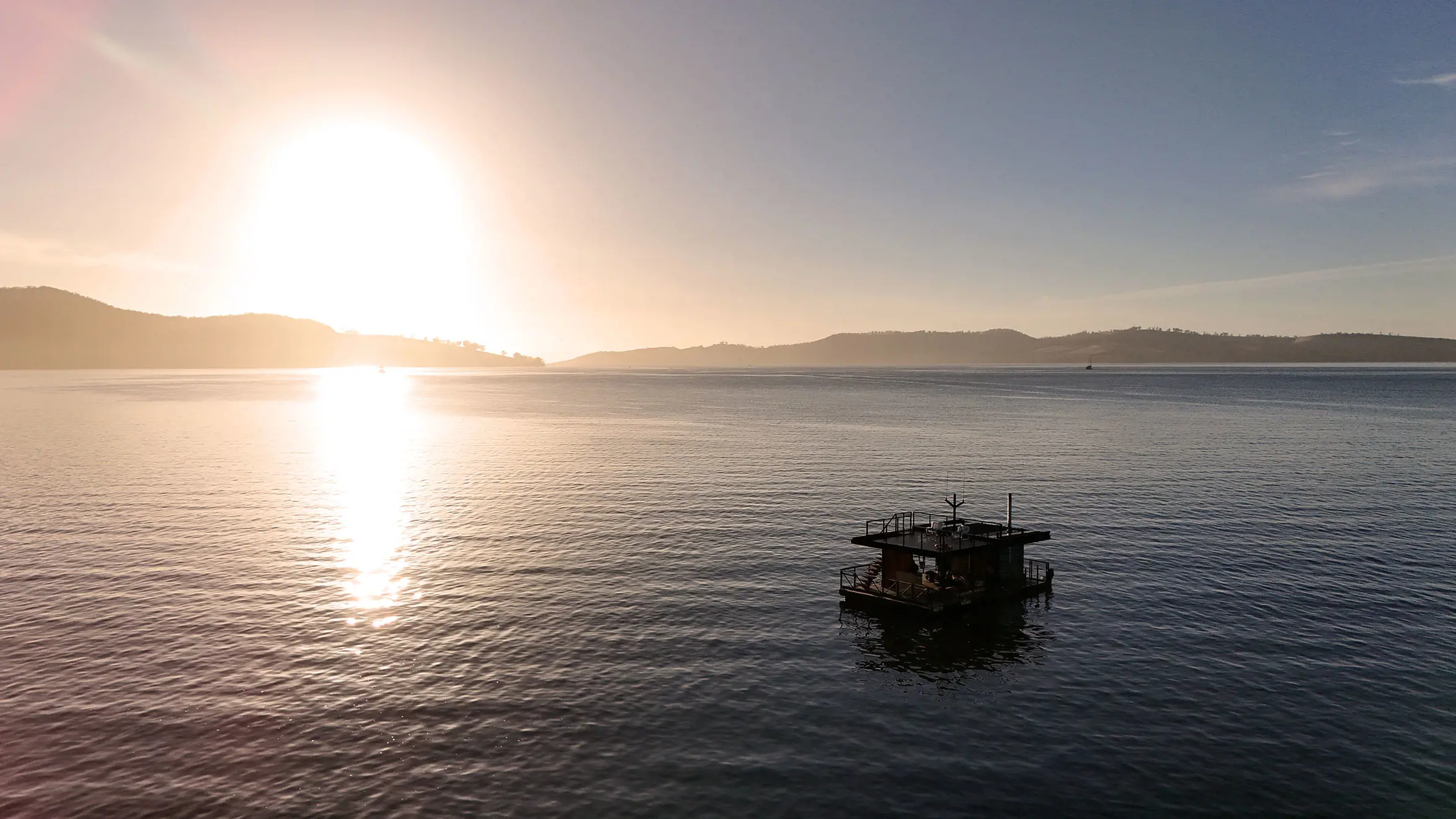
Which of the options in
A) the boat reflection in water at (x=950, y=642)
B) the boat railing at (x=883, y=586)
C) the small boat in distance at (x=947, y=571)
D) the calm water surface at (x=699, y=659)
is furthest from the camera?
the small boat in distance at (x=947, y=571)

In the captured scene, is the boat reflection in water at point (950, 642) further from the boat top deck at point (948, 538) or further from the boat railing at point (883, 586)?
the boat top deck at point (948, 538)

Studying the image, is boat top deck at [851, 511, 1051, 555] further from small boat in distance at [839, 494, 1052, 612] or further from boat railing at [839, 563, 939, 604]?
boat railing at [839, 563, 939, 604]

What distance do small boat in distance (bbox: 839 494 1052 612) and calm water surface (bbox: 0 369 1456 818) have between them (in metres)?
2.42

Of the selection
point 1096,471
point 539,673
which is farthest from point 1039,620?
point 1096,471

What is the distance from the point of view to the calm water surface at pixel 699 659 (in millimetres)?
31250

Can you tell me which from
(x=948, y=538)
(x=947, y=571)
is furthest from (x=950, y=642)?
(x=948, y=538)

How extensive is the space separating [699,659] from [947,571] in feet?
67.3

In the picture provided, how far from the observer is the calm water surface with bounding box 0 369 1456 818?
103ft

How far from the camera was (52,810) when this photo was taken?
29391 mm

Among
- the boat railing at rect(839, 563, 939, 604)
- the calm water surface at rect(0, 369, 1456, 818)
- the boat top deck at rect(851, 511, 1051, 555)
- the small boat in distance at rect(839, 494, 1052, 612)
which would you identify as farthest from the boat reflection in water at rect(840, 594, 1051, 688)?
the boat top deck at rect(851, 511, 1051, 555)

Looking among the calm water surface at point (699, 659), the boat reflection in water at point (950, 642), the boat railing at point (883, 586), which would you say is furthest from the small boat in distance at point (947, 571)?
the calm water surface at point (699, 659)

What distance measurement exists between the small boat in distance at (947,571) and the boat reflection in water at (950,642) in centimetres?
90

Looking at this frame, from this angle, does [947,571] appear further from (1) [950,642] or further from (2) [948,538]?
(1) [950,642]

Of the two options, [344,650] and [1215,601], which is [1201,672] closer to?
[1215,601]
